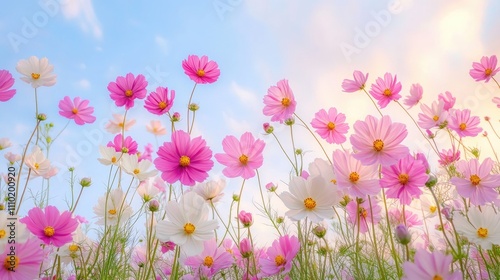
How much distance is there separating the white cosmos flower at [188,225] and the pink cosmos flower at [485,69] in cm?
164

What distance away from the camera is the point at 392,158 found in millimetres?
896

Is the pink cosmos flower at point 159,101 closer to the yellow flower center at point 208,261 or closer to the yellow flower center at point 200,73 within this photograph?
the yellow flower center at point 200,73

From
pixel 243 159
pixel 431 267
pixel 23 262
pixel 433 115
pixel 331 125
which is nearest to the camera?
pixel 431 267

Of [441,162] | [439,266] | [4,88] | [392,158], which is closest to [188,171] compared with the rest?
[392,158]

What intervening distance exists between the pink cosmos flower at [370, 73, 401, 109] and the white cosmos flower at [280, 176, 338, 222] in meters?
0.72

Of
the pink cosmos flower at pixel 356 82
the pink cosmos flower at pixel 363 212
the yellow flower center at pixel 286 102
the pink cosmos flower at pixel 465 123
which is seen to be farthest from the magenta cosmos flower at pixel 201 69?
the pink cosmos flower at pixel 465 123

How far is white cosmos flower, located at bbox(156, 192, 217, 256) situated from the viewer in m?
0.87

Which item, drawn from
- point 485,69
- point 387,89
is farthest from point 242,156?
point 485,69

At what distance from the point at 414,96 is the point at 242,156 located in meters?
1.09

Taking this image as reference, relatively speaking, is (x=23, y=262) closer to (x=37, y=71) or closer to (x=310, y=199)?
(x=310, y=199)

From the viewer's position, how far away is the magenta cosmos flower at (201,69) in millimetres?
1265

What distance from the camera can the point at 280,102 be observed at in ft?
4.25

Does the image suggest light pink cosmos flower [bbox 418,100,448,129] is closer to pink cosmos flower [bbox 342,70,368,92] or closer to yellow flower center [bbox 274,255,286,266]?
pink cosmos flower [bbox 342,70,368,92]

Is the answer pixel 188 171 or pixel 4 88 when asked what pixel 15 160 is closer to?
pixel 4 88
